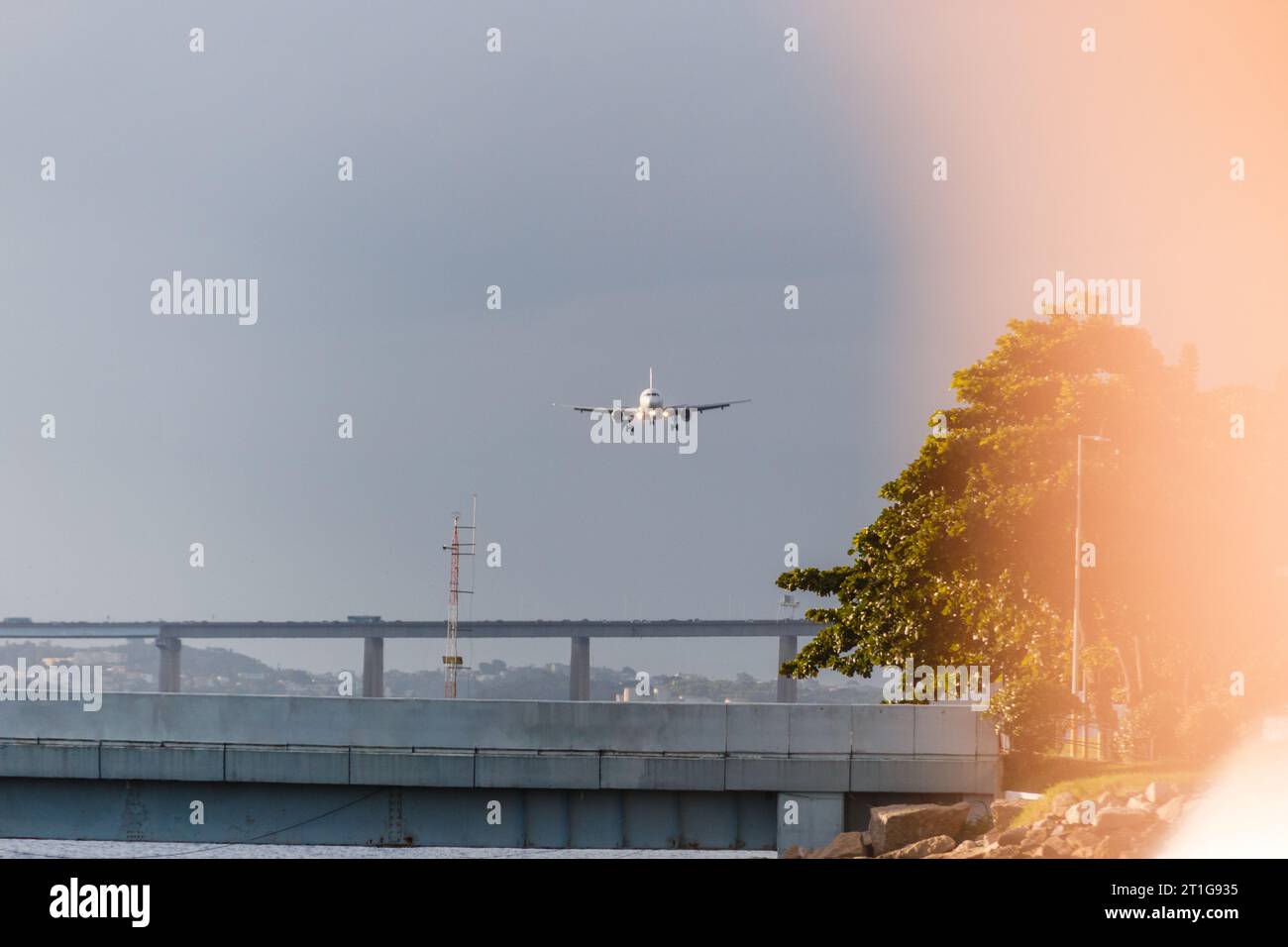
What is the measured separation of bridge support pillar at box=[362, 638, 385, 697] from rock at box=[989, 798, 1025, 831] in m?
154

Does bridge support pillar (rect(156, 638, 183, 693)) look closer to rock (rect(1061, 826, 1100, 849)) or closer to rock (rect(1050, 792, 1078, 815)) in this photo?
rock (rect(1050, 792, 1078, 815))

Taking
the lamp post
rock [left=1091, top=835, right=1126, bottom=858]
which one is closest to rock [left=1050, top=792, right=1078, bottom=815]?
rock [left=1091, top=835, right=1126, bottom=858]

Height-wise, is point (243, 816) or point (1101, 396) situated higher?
point (1101, 396)

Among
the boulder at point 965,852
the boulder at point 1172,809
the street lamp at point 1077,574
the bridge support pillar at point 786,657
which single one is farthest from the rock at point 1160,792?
the bridge support pillar at point 786,657

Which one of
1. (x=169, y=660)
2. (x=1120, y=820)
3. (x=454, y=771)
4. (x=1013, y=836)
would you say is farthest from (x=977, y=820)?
(x=169, y=660)

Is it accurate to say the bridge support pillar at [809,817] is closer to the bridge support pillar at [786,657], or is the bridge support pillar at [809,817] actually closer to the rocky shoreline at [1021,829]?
the rocky shoreline at [1021,829]

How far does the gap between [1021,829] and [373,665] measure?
16093 centimetres

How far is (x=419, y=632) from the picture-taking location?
614 ft

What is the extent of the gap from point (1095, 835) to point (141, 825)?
2281 cm

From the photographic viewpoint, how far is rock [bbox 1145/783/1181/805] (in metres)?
35.1
